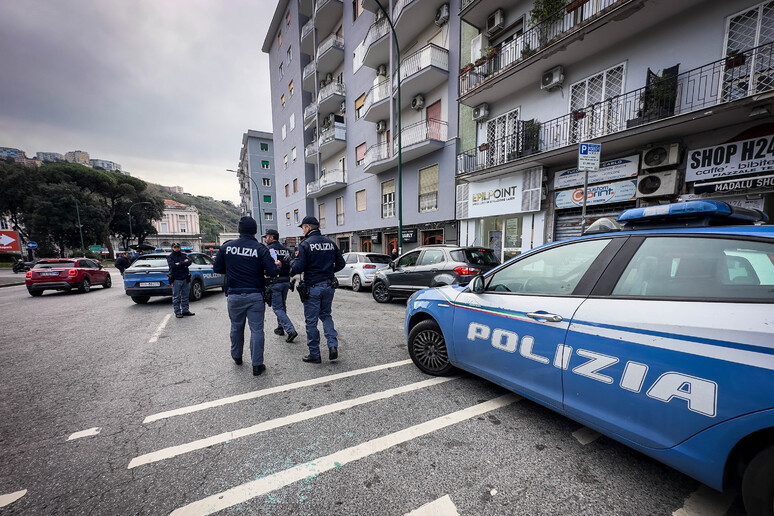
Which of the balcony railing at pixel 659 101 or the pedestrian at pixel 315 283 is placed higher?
the balcony railing at pixel 659 101

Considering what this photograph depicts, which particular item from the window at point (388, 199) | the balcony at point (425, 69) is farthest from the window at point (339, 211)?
the balcony at point (425, 69)

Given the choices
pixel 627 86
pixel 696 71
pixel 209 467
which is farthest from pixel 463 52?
pixel 209 467

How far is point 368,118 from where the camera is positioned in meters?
16.0

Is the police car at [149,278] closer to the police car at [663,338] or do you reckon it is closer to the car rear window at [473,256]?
the car rear window at [473,256]

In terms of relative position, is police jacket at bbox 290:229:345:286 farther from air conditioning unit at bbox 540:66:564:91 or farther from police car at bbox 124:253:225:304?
air conditioning unit at bbox 540:66:564:91

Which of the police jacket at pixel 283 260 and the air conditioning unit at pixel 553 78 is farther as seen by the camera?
the air conditioning unit at pixel 553 78

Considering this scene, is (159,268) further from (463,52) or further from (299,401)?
(463,52)

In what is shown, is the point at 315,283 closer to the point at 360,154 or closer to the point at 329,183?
the point at 360,154

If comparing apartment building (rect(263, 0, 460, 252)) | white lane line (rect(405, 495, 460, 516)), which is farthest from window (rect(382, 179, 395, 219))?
white lane line (rect(405, 495, 460, 516))

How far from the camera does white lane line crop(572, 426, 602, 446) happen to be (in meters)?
2.18

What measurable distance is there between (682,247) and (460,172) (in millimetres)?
10924

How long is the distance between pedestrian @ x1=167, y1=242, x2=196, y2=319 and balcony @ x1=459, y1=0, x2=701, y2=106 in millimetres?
10648

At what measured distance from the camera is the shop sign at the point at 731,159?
5.87 metres

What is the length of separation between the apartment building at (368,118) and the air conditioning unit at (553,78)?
146 inches
